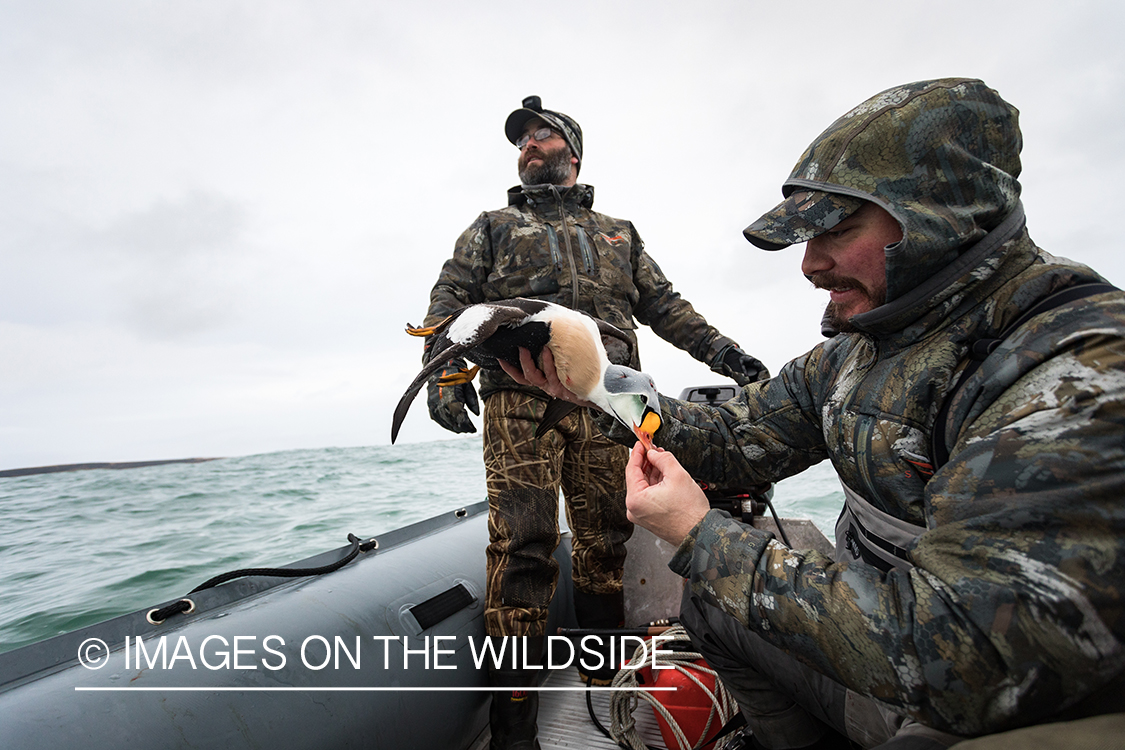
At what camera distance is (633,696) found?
2.55 m

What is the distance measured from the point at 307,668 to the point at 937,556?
6.62 ft

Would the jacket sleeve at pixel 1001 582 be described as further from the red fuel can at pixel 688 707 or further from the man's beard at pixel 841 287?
the red fuel can at pixel 688 707

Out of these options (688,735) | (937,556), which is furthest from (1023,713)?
(688,735)

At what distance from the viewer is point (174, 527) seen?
29.5 ft

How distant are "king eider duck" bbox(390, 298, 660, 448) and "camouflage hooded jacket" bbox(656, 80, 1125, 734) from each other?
0.65 m

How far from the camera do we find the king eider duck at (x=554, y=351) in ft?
6.30

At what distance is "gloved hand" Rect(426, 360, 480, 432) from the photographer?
257 centimetres

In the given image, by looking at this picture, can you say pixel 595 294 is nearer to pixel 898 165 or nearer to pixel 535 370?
pixel 535 370

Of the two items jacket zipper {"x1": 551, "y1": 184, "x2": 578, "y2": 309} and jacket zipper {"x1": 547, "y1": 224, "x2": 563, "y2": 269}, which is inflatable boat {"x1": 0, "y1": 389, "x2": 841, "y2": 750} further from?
jacket zipper {"x1": 547, "y1": 224, "x2": 563, "y2": 269}

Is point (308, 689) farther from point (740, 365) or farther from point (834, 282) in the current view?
point (740, 365)

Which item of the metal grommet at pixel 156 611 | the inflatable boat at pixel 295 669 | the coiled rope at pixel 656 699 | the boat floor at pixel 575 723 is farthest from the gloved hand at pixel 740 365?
the metal grommet at pixel 156 611

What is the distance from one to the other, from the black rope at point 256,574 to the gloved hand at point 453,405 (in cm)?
82

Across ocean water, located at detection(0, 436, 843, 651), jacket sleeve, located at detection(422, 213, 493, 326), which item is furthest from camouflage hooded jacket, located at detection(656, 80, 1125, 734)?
ocean water, located at detection(0, 436, 843, 651)

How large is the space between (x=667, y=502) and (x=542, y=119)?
8.32ft
